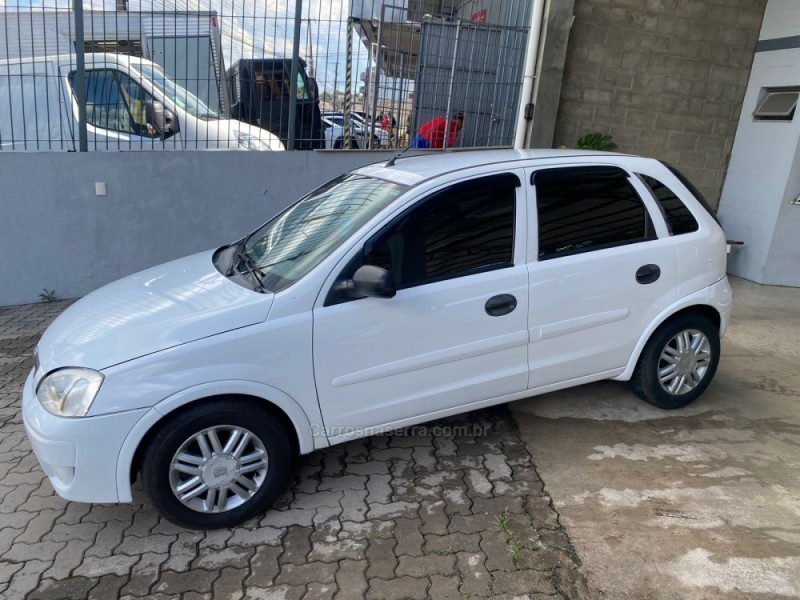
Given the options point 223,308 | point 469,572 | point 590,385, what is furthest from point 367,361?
point 590,385

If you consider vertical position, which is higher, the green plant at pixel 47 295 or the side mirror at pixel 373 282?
the side mirror at pixel 373 282

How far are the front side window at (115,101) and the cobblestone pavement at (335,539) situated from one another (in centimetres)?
362

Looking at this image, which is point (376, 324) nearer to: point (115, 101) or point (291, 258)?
point (291, 258)

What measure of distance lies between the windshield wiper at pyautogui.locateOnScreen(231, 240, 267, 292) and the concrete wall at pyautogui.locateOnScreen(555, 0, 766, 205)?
17.1ft

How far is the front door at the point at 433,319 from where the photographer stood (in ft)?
10.1

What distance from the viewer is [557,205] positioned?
3605 mm

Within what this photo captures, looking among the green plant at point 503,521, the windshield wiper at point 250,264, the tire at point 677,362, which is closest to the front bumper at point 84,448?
the windshield wiper at point 250,264

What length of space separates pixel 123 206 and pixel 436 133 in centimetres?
363

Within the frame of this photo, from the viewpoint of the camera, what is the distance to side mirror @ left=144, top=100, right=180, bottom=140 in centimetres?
624

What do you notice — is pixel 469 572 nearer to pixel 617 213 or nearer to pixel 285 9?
pixel 617 213

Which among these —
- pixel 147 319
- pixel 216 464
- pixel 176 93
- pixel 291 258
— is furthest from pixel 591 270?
pixel 176 93

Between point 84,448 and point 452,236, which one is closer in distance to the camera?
point 84,448

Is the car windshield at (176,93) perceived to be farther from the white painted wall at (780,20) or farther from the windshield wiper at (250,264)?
the white painted wall at (780,20)

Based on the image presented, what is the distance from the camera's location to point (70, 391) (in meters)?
2.76
